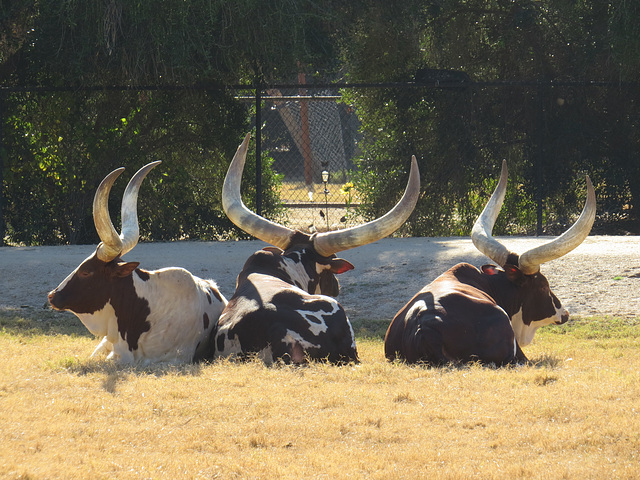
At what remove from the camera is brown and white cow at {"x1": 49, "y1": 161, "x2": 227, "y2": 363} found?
591cm

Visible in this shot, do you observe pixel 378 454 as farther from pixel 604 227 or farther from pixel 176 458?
pixel 604 227

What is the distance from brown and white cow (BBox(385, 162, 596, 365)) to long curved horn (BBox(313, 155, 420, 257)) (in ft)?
1.70

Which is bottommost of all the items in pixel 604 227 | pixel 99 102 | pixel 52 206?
pixel 604 227

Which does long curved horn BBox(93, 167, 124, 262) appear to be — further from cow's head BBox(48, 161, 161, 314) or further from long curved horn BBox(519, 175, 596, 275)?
long curved horn BBox(519, 175, 596, 275)

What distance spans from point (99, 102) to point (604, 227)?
23.8ft

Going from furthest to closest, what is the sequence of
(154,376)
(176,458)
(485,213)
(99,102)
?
(99,102) < (485,213) < (154,376) < (176,458)

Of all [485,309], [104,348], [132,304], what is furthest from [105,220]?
[485,309]

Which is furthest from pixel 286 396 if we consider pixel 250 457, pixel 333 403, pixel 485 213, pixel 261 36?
pixel 261 36

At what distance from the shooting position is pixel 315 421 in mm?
4141

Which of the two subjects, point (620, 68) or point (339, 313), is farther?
point (620, 68)

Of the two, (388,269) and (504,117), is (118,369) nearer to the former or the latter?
(388,269)

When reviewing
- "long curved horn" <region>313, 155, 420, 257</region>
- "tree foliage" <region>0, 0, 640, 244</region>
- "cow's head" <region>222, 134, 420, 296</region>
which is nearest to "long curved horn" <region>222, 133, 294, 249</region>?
"cow's head" <region>222, 134, 420, 296</region>

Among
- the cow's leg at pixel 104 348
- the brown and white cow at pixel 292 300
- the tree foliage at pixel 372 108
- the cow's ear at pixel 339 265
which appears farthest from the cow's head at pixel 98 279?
the tree foliage at pixel 372 108

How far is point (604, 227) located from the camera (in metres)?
13.0
